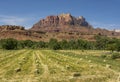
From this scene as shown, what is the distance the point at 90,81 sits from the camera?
1825 cm

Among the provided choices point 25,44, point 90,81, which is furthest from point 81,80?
point 25,44

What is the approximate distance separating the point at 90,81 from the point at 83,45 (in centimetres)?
15428

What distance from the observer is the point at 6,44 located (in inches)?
5851

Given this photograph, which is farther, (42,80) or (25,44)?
(25,44)

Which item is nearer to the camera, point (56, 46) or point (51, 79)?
point (51, 79)

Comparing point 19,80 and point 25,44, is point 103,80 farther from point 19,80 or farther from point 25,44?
point 25,44

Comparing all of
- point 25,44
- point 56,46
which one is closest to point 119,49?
point 56,46

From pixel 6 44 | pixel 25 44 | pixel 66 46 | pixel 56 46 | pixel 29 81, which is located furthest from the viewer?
pixel 25 44

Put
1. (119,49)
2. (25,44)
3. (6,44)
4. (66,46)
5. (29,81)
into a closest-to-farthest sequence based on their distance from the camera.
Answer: (29,81)
(119,49)
(6,44)
(66,46)
(25,44)

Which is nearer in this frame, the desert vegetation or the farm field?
the farm field

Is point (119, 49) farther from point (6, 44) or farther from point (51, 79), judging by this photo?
point (51, 79)

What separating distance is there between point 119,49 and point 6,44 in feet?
230

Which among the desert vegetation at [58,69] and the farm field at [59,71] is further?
the desert vegetation at [58,69]

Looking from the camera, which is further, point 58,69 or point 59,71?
point 58,69
